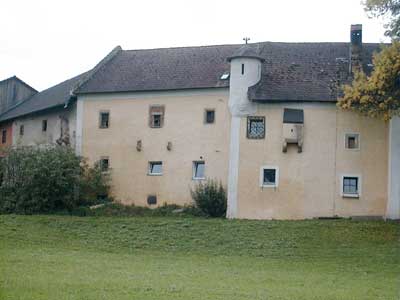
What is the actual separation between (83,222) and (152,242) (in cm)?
543

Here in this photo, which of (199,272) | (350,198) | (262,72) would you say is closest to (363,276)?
(199,272)

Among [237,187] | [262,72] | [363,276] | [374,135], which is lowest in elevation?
[363,276]

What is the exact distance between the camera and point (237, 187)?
41812mm

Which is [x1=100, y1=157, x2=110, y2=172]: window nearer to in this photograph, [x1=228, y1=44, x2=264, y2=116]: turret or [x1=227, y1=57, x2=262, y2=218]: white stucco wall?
[x1=227, y1=57, x2=262, y2=218]: white stucco wall

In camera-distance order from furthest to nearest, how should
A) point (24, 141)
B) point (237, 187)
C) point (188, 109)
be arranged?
1. point (24, 141)
2. point (188, 109)
3. point (237, 187)

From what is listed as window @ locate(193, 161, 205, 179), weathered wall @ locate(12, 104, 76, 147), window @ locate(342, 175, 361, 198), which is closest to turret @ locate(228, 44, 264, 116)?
window @ locate(193, 161, 205, 179)

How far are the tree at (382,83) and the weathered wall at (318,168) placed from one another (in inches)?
152

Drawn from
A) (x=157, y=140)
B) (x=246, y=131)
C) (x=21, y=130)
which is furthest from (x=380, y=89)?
(x=21, y=130)

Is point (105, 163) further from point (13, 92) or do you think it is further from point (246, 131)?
point (13, 92)

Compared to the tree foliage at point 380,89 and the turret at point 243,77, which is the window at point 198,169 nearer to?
the turret at point 243,77

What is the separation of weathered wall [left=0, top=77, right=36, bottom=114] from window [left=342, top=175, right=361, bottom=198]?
91.8ft

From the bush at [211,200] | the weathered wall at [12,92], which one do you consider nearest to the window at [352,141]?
the bush at [211,200]

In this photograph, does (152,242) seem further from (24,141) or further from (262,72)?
(24,141)

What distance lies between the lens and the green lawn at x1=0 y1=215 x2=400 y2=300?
22.0 metres
